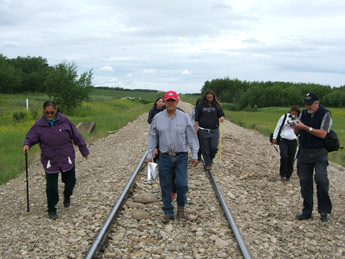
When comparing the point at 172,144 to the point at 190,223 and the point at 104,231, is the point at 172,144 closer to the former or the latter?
the point at 190,223

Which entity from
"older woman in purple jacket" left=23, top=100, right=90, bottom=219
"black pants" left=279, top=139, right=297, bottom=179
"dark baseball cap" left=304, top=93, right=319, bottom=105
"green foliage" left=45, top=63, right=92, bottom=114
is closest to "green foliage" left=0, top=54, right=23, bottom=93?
"green foliage" left=45, top=63, right=92, bottom=114

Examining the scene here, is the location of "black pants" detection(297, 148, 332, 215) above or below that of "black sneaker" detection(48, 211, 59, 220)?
above

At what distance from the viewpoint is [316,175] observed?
19.4 feet

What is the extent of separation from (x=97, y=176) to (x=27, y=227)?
3408 mm

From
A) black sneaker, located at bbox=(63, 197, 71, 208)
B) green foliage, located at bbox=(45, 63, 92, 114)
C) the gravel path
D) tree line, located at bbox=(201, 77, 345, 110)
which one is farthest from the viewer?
tree line, located at bbox=(201, 77, 345, 110)

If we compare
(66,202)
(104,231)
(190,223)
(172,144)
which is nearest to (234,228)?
(190,223)

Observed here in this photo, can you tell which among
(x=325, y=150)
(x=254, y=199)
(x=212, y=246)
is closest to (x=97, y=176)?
(x=254, y=199)

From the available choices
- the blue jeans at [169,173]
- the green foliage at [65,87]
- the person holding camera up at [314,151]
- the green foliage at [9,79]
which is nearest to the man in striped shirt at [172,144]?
the blue jeans at [169,173]

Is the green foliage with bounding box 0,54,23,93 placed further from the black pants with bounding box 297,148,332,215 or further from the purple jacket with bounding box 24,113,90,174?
the black pants with bounding box 297,148,332,215

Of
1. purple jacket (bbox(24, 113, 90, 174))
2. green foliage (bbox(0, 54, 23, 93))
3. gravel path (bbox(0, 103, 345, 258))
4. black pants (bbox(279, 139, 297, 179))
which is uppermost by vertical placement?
green foliage (bbox(0, 54, 23, 93))

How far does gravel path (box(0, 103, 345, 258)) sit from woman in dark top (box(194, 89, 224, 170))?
2.16 feet

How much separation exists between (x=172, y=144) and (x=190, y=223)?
1.27 m

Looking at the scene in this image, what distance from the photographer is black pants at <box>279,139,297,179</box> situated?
856 cm

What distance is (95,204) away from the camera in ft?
21.5
